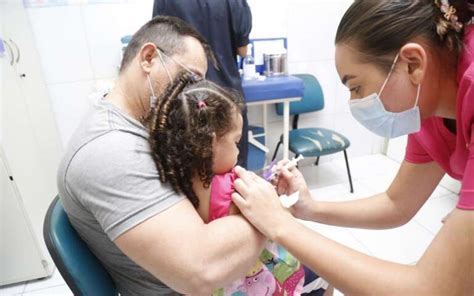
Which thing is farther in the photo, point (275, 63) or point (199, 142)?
point (275, 63)

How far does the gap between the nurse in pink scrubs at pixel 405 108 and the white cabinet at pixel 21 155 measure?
1.53m

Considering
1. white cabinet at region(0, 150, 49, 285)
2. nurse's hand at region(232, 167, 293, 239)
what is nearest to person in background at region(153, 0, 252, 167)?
nurse's hand at region(232, 167, 293, 239)

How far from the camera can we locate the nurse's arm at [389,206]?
1053 mm

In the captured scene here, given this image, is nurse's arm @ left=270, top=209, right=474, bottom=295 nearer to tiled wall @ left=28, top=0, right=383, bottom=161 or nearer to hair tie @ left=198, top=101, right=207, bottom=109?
hair tie @ left=198, top=101, right=207, bottom=109

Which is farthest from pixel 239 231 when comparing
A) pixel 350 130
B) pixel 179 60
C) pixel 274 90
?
pixel 350 130

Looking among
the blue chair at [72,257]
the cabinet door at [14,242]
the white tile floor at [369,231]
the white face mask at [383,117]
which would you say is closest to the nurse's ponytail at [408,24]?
the white face mask at [383,117]

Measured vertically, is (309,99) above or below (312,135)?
above

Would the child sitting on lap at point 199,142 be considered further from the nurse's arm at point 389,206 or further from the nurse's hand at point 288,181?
the nurse's arm at point 389,206

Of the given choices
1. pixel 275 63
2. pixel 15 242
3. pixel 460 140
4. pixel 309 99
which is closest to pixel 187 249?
pixel 460 140

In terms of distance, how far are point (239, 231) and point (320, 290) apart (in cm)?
57

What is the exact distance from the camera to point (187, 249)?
2.06ft

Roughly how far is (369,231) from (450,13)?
5.71ft

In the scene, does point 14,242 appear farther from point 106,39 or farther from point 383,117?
point 383,117

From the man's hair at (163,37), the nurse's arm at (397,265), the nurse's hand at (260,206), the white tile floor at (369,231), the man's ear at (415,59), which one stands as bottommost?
the white tile floor at (369,231)
